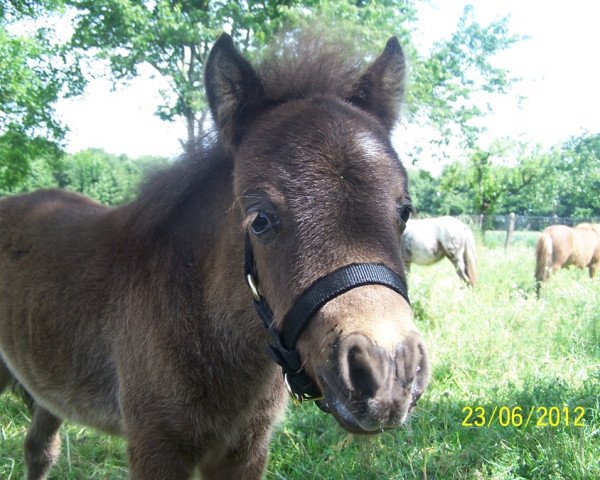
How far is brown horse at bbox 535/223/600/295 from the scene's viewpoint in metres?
10.6

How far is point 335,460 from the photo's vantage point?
11.7 ft

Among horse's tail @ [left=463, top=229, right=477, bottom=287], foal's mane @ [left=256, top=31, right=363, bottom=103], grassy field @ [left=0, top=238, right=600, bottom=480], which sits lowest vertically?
horse's tail @ [left=463, top=229, right=477, bottom=287]

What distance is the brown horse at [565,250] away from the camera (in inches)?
419

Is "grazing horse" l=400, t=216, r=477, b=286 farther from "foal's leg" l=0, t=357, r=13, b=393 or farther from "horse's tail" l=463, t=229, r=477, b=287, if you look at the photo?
"foal's leg" l=0, t=357, r=13, b=393

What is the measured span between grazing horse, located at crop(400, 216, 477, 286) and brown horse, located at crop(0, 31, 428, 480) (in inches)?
389

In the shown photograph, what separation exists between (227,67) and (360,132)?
2.23ft

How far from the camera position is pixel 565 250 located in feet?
36.9

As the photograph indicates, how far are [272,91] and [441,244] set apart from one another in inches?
432

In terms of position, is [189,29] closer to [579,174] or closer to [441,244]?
[441,244]

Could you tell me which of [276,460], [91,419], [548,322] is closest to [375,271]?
[91,419]

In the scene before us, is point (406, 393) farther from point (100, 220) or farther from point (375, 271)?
point (100, 220)

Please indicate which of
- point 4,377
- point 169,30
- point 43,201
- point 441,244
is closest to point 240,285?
point 43,201

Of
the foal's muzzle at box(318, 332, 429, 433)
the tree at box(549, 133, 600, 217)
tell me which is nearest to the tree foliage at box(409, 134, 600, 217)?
the tree at box(549, 133, 600, 217)

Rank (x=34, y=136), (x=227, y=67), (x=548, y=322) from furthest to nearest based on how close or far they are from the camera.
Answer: (x=34, y=136) < (x=548, y=322) < (x=227, y=67)
